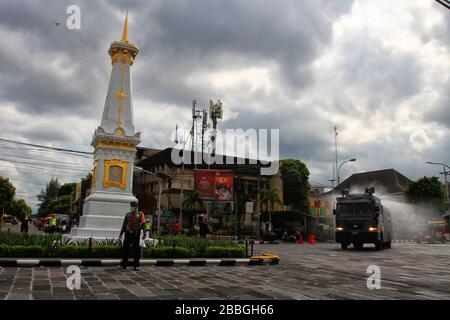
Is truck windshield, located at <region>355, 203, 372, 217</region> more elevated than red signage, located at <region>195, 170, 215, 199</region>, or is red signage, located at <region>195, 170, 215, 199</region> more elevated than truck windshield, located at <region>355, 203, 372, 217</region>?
red signage, located at <region>195, 170, 215, 199</region>

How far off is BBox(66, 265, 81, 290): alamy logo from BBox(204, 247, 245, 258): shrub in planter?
15.1 feet

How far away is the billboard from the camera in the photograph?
4431 cm

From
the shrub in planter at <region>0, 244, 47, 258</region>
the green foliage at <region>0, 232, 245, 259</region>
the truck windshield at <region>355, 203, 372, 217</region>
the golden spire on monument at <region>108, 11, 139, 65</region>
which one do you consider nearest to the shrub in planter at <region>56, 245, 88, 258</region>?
the green foliage at <region>0, 232, 245, 259</region>

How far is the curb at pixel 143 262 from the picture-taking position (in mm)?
9766

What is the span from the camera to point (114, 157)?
1817 cm

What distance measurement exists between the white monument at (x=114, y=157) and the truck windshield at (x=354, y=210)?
12.4 meters

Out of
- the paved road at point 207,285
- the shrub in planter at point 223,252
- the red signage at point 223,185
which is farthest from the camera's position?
the red signage at point 223,185

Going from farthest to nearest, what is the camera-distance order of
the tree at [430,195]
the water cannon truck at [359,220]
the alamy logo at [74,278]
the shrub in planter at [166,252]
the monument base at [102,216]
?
the tree at [430,195]
the water cannon truck at [359,220]
the monument base at [102,216]
the shrub in planter at [166,252]
the alamy logo at [74,278]

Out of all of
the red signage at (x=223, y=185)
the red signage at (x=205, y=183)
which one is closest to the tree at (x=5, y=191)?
the red signage at (x=205, y=183)

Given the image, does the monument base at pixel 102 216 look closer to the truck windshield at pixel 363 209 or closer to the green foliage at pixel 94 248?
the green foliage at pixel 94 248

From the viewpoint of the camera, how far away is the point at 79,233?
16.8m

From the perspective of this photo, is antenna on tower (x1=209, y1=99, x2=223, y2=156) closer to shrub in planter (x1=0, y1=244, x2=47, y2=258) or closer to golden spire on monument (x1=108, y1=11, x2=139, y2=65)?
golden spire on monument (x1=108, y1=11, x2=139, y2=65)

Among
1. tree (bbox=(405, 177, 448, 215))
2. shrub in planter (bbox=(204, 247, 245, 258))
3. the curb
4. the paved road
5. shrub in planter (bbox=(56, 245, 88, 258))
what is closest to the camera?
the paved road
